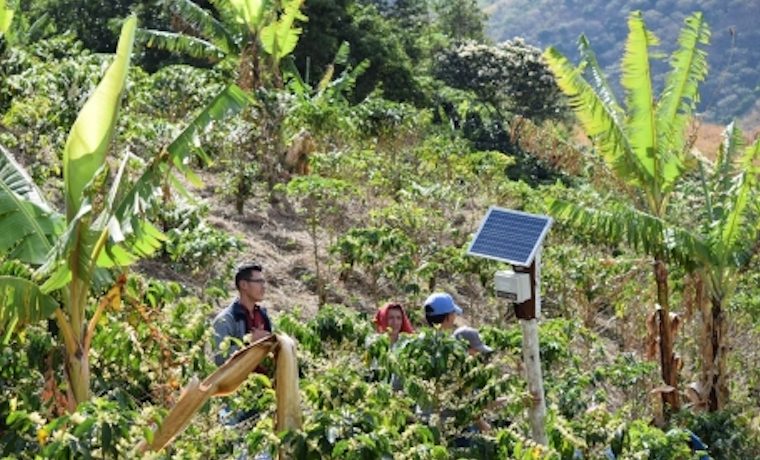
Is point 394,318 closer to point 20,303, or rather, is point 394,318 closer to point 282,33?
point 20,303

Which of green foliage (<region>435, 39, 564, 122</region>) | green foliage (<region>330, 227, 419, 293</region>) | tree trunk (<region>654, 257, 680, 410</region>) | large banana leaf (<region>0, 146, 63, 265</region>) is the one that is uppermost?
large banana leaf (<region>0, 146, 63, 265</region>)

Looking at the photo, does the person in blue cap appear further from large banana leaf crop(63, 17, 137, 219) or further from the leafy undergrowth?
large banana leaf crop(63, 17, 137, 219)

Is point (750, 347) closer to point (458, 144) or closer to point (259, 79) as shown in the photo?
point (458, 144)

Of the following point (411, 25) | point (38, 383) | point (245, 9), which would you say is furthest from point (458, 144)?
point (411, 25)

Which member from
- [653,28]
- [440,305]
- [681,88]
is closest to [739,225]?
[681,88]

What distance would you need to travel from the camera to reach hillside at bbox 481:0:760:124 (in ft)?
244

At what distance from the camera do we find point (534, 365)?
6293 millimetres

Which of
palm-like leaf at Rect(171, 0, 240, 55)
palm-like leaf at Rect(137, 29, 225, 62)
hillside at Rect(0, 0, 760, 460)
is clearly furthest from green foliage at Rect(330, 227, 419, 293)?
palm-like leaf at Rect(137, 29, 225, 62)

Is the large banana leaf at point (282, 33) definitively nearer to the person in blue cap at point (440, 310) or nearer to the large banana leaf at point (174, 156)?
the large banana leaf at point (174, 156)

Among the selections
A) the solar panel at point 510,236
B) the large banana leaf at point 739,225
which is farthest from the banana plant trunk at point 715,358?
the solar panel at point 510,236

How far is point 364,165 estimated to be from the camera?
1391cm

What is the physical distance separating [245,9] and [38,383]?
11.1 m

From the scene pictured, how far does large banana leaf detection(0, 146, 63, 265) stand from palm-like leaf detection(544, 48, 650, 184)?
5603mm

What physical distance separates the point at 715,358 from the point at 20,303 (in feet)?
21.2
